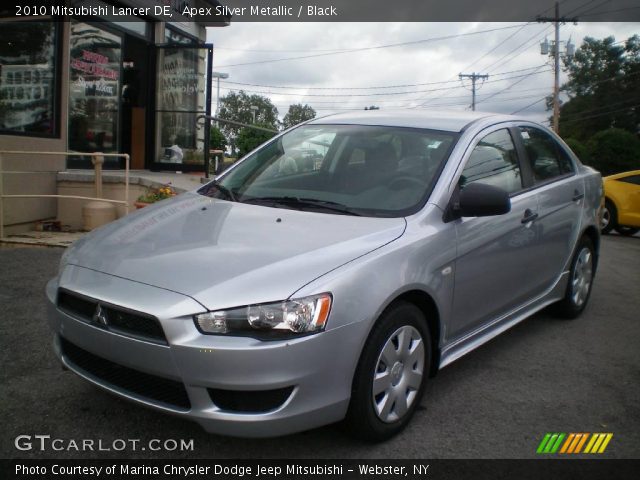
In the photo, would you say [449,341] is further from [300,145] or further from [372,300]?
[300,145]

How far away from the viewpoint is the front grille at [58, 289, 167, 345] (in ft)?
8.32

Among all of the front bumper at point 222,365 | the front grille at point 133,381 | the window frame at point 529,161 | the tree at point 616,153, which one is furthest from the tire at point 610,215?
the tree at point 616,153

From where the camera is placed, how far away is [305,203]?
351 cm

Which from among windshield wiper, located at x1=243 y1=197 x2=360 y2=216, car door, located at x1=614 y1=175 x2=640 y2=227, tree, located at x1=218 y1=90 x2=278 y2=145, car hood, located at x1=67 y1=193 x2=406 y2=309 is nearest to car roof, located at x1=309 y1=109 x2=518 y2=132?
windshield wiper, located at x1=243 y1=197 x2=360 y2=216

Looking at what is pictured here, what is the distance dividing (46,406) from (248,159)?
2065 mm

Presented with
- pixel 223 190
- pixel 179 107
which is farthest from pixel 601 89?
pixel 223 190

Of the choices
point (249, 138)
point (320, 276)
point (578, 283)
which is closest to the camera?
point (320, 276)

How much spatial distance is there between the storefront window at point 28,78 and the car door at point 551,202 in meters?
6.65

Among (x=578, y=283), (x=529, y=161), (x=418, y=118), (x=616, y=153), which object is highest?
(x=616, y=153)

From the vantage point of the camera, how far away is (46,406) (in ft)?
10.7

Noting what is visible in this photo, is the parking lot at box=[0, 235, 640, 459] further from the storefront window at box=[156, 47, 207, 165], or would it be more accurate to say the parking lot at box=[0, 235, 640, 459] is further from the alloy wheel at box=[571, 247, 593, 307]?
the storefront window at box=[156, 47, 207, 165]

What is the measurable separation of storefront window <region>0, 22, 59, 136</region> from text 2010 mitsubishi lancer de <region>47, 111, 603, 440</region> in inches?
216

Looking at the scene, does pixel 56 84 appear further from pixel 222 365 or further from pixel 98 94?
pixel 222 365

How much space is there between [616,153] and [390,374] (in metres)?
26.7
